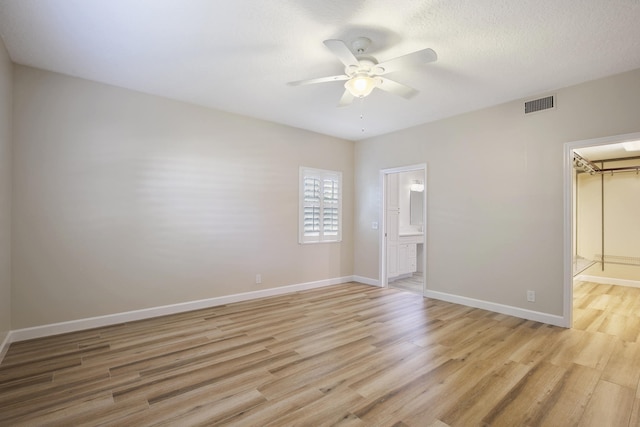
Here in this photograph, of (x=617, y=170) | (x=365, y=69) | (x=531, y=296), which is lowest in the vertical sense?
(x=531, y=296)

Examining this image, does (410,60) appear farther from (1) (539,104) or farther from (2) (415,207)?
(2) (415,207)

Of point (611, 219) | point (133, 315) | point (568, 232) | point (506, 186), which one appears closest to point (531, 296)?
point (568, 232)

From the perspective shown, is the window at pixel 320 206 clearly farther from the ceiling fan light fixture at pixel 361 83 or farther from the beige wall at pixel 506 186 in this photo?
the ceiling fan light fixture at pixel 361 83

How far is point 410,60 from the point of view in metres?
2.43

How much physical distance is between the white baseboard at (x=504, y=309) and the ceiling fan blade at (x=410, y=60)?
333 centimetres

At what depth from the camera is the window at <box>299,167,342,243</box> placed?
5383 millimetres

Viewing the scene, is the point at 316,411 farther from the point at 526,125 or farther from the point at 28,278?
the point at 526,125

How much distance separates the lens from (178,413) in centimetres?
197

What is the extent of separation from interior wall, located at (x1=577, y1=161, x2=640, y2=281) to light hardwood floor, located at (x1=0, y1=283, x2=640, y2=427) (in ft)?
7.77

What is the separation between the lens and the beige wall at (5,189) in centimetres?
276

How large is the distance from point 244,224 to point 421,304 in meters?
2.92

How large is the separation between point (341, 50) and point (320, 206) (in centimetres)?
351

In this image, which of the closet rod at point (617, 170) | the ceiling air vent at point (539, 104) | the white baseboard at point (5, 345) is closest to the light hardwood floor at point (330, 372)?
the white baseboard at point (5, 345)

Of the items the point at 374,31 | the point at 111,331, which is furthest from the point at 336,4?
the point at 111,331
